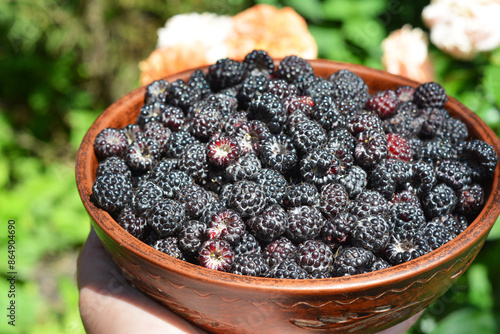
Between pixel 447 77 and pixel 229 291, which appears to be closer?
pixel 229 291

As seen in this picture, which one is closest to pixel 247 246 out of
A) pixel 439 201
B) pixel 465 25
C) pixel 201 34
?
pixel 439 201

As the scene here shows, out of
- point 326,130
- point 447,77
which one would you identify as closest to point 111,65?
point 447,77

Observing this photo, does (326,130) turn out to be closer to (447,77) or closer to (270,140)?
(270,140)

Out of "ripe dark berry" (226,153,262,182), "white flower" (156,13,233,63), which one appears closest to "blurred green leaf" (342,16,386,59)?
"white flower" (156,13,233,63)

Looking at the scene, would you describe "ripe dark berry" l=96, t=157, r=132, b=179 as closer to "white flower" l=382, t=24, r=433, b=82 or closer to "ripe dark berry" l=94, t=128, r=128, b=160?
"ripe dark berry" l=94, t=128, r=128, b=160

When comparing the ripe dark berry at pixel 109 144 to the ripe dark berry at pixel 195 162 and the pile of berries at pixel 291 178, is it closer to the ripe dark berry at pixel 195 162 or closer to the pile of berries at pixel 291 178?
the pile of berries at pixel 291 178

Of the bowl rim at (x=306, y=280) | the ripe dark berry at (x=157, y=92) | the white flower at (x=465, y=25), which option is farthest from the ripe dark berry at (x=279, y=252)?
the white flower at (x=465, y=25)
